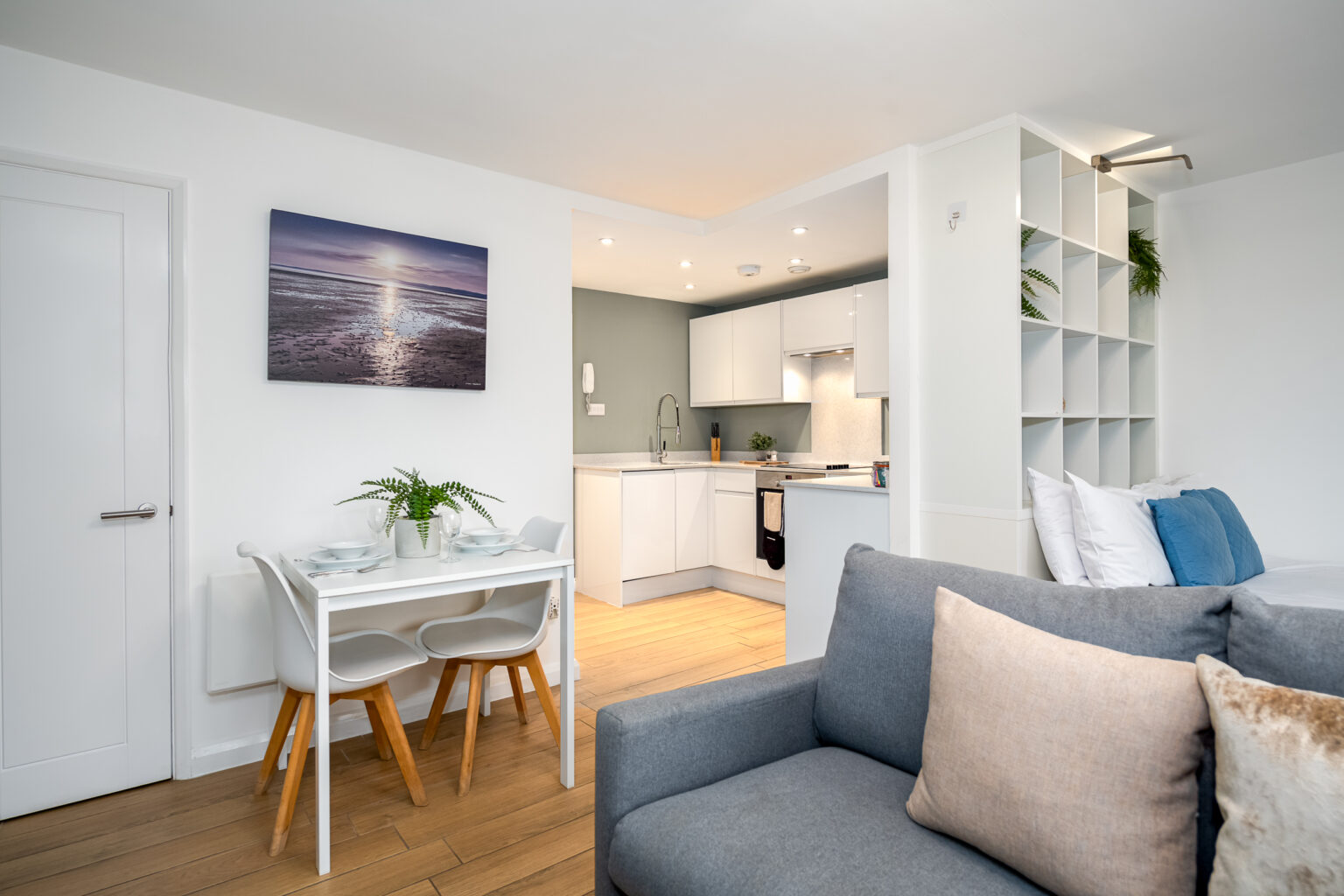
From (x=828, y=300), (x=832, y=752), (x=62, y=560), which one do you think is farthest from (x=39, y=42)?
(x=828, y=300)

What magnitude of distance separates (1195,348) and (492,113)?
3.73 m

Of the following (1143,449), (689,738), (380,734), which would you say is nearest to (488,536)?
(380,734)

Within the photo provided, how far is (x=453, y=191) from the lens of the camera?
323 centimetres

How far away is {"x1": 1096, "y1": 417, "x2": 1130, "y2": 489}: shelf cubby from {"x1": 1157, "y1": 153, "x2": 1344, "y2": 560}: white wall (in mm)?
386

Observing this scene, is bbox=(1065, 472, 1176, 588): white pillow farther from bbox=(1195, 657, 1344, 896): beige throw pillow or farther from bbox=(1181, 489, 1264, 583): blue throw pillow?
bbox=(1195, 657, 1344, 896): beige throw pillow

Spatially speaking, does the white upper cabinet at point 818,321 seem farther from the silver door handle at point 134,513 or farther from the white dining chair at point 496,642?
the silver door handle at point 134,513

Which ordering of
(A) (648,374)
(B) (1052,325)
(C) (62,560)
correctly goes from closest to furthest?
(C) (62,560) < (B) (1052,325) < (A) (648,374)

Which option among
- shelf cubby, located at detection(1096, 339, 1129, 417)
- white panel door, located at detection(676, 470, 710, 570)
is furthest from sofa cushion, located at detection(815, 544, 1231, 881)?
white panel door, located at detection(676, 470, 710, 570)

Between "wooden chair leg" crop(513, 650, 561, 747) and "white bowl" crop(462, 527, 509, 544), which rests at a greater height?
"white bowl" crop(462, 527, 509, 544)

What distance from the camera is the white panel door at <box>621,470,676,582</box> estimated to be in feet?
16.2

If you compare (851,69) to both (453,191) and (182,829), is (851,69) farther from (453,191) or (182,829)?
(182,829)

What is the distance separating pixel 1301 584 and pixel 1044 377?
118cm

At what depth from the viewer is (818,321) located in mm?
5074

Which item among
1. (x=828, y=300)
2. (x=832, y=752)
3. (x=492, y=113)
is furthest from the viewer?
(x=828, y=300)
